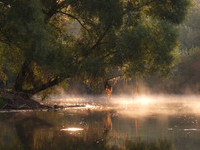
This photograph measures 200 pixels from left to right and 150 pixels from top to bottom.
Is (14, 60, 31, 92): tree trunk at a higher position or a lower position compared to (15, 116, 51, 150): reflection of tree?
higher

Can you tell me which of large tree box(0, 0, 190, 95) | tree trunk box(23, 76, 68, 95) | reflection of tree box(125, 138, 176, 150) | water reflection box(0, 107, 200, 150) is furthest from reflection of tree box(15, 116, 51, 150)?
tree trunk box(23, 76, 68, 95)

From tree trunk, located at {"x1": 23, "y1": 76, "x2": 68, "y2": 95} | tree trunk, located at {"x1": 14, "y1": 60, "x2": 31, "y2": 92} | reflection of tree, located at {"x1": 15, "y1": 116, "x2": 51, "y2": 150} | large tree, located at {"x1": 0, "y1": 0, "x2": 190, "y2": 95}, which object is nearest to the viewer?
reflection of tree, located at {"x1": 15, "y1": 116, "x2": 51, "y2": 150}

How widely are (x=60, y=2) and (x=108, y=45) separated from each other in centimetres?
484

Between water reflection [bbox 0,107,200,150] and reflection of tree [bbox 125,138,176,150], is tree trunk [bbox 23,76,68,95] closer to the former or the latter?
water reflection [bbox 0,107,200,150]

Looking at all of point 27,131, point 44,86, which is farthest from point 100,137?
point 44,86

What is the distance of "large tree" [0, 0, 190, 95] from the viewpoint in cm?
2284

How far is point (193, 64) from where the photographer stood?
220ft

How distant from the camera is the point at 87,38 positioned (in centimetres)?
2781

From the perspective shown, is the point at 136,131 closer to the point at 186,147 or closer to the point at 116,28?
the point at 186,147

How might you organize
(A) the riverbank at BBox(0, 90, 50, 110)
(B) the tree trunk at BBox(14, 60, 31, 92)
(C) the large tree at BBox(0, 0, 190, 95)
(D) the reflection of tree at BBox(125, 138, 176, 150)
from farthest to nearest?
1. (B) the tree trunk at BBox(14, 60, 31, 92)
2. (A) the riverbank at BBox(0, 90, 50, 110)
3. (C) the large tree at BBox(0, 0, 190, 95)
4. (D) the reflection of tree at BBox(125, 138, 176, 150)

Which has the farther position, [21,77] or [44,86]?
[44,86]

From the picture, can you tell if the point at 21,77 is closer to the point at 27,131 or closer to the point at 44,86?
the point at 44,86

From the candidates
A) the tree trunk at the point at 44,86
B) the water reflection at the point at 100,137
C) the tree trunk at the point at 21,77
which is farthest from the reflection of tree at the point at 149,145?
the tree trunk at the point at 21,77

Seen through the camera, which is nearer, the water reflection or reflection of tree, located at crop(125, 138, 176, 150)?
reflection of tree, located at crop(125, 138, 176, 150)
